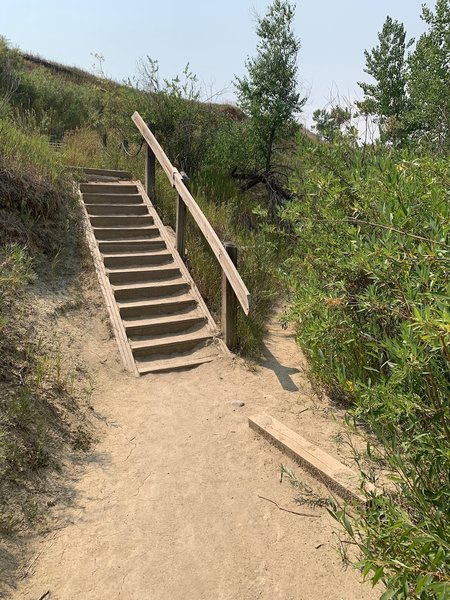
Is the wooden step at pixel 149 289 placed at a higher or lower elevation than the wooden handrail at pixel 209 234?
lower

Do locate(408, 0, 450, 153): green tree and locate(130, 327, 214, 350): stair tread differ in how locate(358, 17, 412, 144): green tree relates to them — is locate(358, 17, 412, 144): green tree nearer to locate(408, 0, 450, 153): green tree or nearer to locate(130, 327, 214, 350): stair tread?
locate(408, 0, 450, 153): green tree

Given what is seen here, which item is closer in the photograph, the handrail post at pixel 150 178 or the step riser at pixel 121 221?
the step riser at pixel 121 221

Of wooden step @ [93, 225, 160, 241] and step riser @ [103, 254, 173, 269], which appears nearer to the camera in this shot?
step riser @ [103, 254, 173, 269]

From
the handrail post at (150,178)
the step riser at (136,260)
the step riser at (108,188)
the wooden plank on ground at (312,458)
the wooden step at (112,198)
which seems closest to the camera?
the wooden plank on ground at (312,458)

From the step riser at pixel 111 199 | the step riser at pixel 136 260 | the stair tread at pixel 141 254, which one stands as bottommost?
the step riser at pixel 136 260

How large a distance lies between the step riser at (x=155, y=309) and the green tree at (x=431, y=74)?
5.29 meters

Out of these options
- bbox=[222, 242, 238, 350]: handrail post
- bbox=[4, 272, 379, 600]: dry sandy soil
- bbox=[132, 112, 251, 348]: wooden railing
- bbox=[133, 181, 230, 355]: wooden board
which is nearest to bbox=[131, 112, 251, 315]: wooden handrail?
bbox=[132, 112, 251, 348]: wooden railing

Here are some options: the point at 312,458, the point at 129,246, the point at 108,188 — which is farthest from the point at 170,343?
the point at 108,188

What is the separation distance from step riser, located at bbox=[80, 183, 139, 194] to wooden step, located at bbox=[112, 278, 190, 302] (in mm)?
2577

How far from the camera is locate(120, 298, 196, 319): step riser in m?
6.33

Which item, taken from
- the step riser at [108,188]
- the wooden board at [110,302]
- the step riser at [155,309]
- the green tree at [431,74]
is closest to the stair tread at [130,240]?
the wooden board at [110,302]

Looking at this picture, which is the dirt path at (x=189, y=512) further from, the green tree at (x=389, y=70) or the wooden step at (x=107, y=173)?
the green tree at (x=389, y=70)

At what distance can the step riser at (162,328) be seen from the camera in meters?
6.09

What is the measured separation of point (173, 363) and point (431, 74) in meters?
7.42
